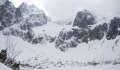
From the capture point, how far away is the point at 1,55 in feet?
58.7

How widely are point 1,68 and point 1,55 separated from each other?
10357mm

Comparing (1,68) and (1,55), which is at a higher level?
(1,68)

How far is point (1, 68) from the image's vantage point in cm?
793

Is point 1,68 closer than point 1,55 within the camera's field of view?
Yes
